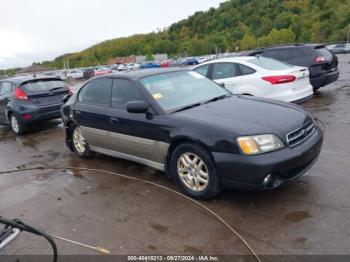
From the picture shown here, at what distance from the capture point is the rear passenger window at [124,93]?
4684 mm

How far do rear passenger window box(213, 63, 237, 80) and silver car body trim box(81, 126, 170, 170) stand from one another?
12.3 ft

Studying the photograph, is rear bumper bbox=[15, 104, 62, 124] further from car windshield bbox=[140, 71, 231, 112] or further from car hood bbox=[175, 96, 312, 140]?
car hood bbox=[175, 96, 312, 140]

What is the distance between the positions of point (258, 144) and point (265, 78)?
158 inches

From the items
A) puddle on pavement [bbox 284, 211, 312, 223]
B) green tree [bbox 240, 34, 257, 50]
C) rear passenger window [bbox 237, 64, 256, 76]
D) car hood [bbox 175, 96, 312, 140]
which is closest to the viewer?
puddle on pavement [bbox 284, 211, 312, 223]

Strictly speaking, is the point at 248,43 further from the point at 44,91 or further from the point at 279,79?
the point at 279,79

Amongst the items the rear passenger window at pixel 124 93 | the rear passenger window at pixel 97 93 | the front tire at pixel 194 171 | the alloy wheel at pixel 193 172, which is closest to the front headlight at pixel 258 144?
the front tire at pixel 194 171

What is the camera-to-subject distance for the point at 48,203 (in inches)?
172

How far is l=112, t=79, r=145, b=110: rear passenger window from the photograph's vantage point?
4684 mm

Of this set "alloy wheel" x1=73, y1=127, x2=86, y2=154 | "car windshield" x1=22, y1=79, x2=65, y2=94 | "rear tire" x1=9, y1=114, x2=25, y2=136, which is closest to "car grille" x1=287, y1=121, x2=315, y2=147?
"alloy wheel" x1=73, y1=127, x2=86, y2=154

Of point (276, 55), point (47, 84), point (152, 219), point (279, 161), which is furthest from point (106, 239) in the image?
point (276, 55)

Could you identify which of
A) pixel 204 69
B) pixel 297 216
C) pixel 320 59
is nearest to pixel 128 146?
pixel 297 216

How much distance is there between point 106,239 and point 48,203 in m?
1.42

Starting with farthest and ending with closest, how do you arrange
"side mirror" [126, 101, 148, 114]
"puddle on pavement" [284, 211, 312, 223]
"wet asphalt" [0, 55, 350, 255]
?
"side mirror" [126, 101, 148, 114]
"puddle on pavement" [284, 211, 312, 223]
"wet asphalt" [0, 55, 350, 255]

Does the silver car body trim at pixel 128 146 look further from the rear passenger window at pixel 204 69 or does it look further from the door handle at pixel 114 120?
the rear passenger window at pixel 204 69
